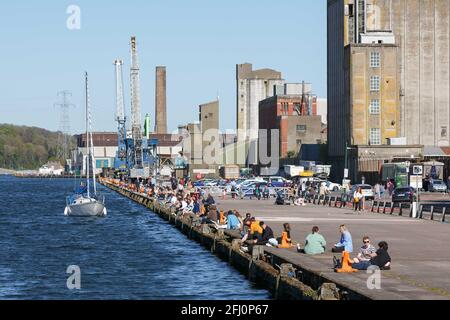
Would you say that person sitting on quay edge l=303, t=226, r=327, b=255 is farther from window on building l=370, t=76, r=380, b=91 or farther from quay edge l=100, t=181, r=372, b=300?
window on building l=370, t=76, r=380, b=91

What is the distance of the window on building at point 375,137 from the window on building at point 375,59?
811cm

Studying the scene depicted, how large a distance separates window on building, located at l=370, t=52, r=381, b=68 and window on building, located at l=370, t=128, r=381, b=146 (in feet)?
26.6

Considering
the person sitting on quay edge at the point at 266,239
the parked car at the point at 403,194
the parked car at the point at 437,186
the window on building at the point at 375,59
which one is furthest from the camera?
the window on building at the point at 375,59

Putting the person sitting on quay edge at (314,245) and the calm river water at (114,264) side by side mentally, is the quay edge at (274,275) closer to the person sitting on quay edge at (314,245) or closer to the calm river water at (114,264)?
the calm river water at (114,264)

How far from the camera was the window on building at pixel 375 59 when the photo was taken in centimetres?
13162

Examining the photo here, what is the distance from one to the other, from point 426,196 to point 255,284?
57.3 metres

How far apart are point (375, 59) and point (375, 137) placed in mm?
9853

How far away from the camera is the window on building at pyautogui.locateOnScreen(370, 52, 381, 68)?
432ft

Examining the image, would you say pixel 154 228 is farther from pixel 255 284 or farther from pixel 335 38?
pixel 335 38

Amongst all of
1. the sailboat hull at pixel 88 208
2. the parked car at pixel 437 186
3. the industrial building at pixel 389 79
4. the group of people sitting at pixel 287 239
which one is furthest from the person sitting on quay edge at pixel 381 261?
the industrial building at pixel 389 79

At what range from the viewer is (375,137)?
437ft

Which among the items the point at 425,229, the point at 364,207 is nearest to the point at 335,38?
the point at 364,207

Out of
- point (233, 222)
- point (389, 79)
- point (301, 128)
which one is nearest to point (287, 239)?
point (233, 222)

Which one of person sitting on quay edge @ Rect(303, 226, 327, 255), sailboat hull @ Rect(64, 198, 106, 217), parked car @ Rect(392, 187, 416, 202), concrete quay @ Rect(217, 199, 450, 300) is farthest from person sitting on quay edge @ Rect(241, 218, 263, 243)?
sailboat hull @ Rect(64, 198, 106, 217)
